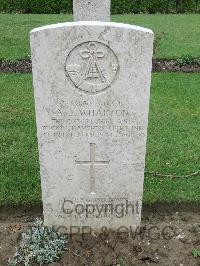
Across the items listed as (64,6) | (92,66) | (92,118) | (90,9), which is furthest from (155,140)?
(64,6)

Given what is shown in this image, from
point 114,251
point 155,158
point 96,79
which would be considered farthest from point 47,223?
point 155,158

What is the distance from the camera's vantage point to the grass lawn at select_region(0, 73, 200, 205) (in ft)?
18.9

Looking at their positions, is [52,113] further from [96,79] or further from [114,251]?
[114,251]

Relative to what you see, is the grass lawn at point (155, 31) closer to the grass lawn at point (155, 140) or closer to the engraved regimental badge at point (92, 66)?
the grass lawn at point (155, 140)

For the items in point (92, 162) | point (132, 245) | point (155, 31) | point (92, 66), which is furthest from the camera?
point (155, 31)

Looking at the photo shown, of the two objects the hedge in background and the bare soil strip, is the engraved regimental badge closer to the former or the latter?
the bare soil strip

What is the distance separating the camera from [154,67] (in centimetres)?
1145

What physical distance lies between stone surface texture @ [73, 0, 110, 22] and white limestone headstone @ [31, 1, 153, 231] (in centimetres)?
644

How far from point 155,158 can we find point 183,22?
1283 centimetres

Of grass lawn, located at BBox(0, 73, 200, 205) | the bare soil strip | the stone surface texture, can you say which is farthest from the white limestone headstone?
the bare soil strip

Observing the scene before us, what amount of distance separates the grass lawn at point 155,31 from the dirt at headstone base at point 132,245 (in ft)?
25.9

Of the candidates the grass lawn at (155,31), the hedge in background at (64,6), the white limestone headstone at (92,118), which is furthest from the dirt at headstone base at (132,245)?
the hedge in background at (64,6)

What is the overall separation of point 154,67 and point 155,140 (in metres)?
4.66

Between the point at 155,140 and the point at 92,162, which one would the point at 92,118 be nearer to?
the point at 92,162
